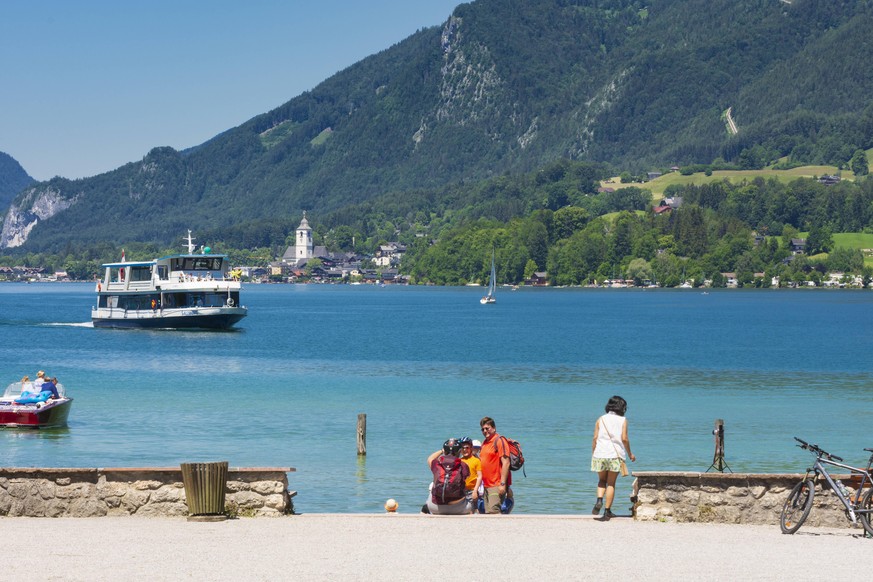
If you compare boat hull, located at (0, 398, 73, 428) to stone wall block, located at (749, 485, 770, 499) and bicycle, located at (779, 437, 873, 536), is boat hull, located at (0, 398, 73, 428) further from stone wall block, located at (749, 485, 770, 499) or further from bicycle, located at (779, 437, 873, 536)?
bicycle, located at (779, 437, 873, 536)

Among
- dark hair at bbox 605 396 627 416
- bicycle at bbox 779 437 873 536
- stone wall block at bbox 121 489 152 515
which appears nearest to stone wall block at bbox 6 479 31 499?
stone wall block at bbox 121 489 152 515

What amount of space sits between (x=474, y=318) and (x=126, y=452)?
13156 cm

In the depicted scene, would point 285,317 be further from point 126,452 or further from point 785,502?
point 785,502

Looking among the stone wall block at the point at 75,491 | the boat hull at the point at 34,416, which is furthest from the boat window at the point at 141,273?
the stone wall block at the point at 75,491

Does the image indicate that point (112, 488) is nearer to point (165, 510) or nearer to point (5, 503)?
point (165, 510)

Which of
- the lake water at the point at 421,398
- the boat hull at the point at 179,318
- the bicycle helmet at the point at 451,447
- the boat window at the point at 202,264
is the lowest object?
the lake water at the point at 421,398

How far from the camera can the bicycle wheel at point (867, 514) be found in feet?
70.5

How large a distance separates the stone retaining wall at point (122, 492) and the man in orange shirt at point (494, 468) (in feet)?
12.9

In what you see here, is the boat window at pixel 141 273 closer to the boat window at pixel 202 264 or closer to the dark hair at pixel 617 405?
the boat window at pixel 202 264

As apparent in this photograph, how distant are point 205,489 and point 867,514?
36.8 ft

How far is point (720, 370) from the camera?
277 feet

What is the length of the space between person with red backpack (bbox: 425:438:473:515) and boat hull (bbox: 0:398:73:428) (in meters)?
27.1

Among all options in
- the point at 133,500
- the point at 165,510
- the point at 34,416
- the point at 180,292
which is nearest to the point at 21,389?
the point at 34,416

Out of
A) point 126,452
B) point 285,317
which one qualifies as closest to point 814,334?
point 285,317
